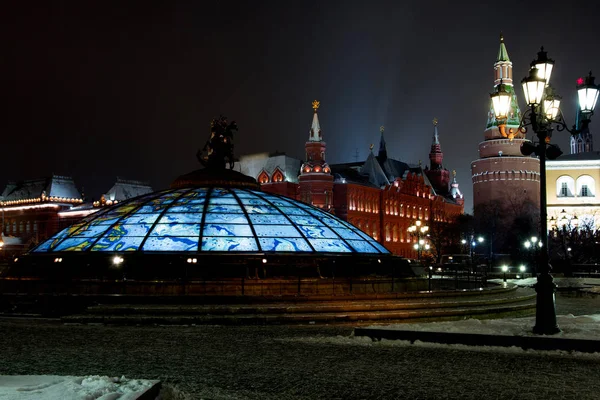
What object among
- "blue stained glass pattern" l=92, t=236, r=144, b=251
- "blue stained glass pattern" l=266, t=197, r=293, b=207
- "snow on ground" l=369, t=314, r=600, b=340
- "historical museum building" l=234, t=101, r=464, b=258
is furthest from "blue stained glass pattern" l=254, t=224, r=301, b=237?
"historical museum building" l=234, t=101, r=464, b=258

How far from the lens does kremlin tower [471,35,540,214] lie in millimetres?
71812

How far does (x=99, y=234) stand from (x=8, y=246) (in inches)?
2832

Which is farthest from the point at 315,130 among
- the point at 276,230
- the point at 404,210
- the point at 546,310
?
the point at 546,310

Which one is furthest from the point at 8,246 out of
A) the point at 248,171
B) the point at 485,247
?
the point at 485,247

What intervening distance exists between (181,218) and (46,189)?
284 ft

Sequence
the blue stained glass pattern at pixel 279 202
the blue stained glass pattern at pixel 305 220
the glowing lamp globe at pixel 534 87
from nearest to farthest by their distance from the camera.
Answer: the glowing lamp globe at pixel 534 87, the blue stained glass pattern at pixel 305 220, the blue stained glass pattern at pixel 279 202

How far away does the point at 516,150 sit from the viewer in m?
73.9

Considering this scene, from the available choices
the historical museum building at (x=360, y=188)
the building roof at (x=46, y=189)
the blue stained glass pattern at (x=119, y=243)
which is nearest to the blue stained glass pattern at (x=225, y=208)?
the blue stained glass pattern at (x=119, y=243)

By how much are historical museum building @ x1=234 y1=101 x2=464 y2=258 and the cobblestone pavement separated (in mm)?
51837

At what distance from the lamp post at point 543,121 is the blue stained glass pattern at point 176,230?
7.93m

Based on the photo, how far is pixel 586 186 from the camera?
69.2 metres

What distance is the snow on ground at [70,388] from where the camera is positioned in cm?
523

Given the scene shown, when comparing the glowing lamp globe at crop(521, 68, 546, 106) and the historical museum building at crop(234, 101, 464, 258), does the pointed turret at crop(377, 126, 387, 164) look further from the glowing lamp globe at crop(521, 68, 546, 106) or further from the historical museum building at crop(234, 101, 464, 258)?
the glowing lamp globe at crop(521, 68, 546, 106)

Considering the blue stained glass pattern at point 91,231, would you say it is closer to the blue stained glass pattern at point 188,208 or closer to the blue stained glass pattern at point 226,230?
the blue stained glass pattern at point 188,208
